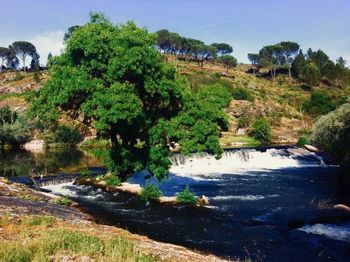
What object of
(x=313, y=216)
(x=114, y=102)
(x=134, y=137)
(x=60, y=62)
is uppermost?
(x=60, y=62)

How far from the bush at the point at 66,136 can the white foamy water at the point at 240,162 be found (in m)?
39.4

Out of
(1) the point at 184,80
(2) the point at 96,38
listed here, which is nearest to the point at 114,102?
(2) the point at 96,38

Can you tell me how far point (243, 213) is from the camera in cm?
3266

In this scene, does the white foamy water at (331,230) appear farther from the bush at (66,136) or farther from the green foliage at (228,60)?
the green foliage at (228,60)

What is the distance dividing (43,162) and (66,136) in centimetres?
2711

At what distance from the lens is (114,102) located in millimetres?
30250

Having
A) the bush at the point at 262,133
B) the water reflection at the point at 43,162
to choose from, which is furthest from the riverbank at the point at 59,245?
the bush at the point at 262,133

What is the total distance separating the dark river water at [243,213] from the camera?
959 inches

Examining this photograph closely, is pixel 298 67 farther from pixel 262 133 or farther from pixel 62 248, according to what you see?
pixel 62 248

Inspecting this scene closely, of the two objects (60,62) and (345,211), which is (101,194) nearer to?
(60,62)

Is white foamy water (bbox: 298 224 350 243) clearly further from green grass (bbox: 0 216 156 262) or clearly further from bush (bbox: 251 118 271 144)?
bush (bbox: 251 118 271 144)

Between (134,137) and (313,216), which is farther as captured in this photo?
(134,137)

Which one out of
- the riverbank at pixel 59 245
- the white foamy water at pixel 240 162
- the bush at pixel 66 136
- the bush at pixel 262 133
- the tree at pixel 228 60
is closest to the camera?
the riverbank at pixel 59 245

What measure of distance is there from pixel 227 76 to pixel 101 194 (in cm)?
14016
